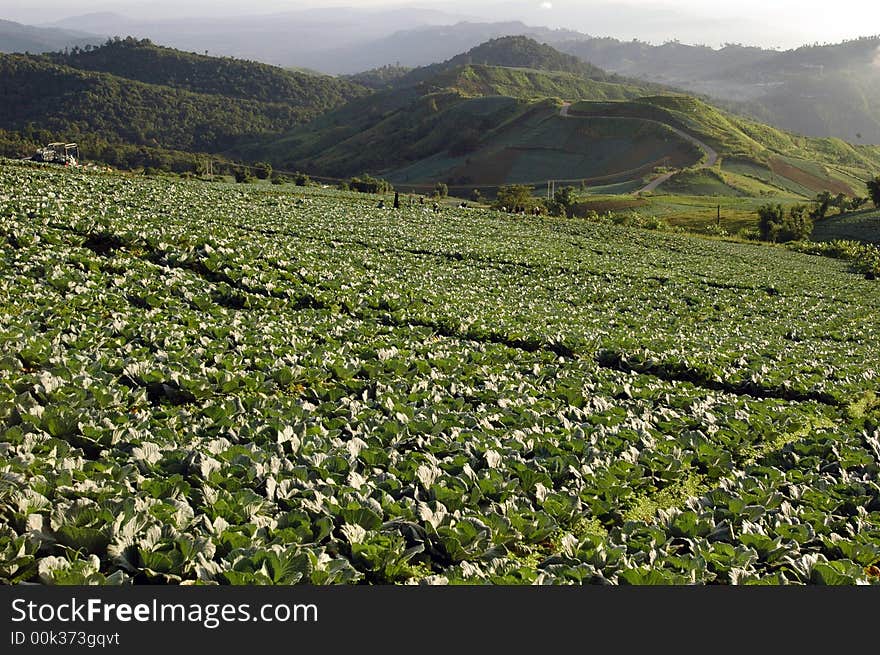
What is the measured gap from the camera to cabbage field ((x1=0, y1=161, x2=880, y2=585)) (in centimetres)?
587

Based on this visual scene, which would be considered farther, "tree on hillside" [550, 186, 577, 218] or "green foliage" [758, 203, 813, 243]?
"tree on hillside" [550, 186, 577, 218]

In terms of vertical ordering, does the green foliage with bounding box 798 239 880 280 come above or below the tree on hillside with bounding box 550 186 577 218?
below

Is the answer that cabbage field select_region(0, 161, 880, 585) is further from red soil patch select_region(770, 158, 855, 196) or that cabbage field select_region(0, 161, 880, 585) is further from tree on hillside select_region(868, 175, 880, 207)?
red soil patch select_region(770, 158, 855, 196)

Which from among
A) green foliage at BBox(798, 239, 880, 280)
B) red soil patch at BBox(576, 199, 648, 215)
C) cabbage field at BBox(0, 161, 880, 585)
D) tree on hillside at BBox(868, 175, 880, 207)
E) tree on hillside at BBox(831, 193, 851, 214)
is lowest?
cabbage field at BBox(0, 161, 880, 585)

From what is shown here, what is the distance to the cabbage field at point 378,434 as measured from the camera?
587 centimetres

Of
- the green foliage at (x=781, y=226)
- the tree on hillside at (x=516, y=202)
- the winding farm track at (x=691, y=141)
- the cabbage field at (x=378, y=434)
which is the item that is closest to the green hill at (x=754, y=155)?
the winding farm track at (x=691, y=141)

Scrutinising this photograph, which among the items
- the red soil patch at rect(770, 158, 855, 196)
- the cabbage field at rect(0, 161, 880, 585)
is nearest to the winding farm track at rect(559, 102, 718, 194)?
the red soil patch at rect(770, 158, 855, 196)

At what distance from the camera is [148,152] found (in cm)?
18325

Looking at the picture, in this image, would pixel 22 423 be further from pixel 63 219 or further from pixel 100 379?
pixel 63 219

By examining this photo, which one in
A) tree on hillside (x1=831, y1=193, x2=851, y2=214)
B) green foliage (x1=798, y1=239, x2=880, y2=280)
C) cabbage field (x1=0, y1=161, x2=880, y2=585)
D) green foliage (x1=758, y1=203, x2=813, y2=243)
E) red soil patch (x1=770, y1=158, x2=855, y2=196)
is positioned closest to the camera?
cabbage field (x1=0, y1=161, x2=880, y2=585)

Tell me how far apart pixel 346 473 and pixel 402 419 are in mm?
1934

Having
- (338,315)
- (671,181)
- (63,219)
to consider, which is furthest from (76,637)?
(671,181)

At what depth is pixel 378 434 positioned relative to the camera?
860 cm

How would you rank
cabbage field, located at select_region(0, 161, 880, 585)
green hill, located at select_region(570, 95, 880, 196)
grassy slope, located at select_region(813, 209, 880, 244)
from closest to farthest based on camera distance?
cabbage field, located at select_region(0, 161, 880, 585) → grassy slope, located at select_region(813, 209, 880, 244) → green hill, located at select_region(570, 95, 880, 196)
